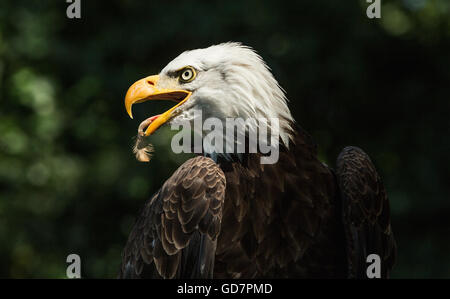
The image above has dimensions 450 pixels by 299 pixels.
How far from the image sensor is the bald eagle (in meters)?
2.57

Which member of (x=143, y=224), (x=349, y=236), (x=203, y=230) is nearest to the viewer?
(x=203, y=230)

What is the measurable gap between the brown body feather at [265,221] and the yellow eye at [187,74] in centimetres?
39

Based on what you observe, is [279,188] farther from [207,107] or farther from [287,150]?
[207,107]

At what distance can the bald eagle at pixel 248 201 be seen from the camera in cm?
257

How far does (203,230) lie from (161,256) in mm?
273

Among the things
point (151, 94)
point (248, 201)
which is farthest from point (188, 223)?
point (151, 94)

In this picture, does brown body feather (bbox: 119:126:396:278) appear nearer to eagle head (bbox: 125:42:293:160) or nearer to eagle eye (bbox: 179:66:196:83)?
eagle head (bbox: 125:42:293:160)

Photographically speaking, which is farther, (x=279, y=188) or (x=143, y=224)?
(x=143, y=224)

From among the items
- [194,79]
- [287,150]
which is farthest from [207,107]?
[287,150]

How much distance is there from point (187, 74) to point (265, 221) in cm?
80

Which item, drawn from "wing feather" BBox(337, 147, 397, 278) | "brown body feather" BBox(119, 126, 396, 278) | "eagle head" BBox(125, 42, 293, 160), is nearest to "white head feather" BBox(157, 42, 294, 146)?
"eagle head" BBox(125, 42, 293, 160)

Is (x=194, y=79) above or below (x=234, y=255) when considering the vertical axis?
above

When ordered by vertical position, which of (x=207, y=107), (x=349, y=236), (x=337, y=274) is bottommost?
(x=337, y=274)
